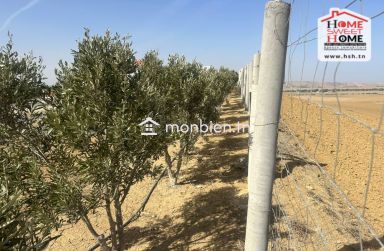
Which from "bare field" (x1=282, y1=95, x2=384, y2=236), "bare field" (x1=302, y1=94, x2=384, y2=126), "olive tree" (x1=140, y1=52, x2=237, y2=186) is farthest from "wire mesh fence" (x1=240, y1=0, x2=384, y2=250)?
"bare field" (x1=302, y1=94, x2=384, y2=126)

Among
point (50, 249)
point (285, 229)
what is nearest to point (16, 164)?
point (50, 249)

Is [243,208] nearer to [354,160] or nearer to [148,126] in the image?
[148,126]

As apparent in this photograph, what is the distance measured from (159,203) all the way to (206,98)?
186 inches

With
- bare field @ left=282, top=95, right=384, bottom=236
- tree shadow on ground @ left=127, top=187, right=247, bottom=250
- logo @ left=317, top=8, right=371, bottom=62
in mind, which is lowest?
tree shadow on ground @ left=127, top=187, right=247, bottom=250

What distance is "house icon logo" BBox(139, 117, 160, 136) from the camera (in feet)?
23.4

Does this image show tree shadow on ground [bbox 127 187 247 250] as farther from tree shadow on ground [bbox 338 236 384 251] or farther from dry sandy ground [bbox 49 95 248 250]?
tree shadow on ground [bbox 338 236 384 251]

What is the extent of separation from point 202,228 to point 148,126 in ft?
17.2

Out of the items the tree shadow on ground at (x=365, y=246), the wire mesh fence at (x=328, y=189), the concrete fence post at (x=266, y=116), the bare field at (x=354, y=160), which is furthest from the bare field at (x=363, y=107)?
the concrete fence post at (x=266, y=116)

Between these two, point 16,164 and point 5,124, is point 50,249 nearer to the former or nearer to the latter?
point 5,124

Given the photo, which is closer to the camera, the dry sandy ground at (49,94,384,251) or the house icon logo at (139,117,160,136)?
the house icon logo at (139,117,160,136)

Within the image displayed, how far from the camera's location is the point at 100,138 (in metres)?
6.90

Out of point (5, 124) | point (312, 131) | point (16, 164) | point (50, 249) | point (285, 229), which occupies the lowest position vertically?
point (50, 249)

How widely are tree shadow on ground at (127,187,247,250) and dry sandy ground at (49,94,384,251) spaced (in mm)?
30

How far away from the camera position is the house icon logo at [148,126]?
7126mm
